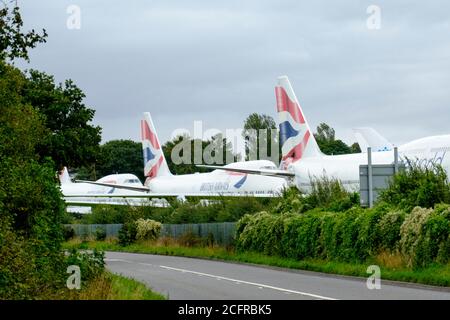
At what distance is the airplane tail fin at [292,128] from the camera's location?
231ft

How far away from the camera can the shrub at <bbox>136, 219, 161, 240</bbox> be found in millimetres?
63109

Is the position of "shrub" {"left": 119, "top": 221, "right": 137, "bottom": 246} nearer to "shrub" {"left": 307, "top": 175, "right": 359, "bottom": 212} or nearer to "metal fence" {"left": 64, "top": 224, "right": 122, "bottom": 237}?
"metal fence" {"left": 64, "top": 224, "right": 122, "bottom": 237}

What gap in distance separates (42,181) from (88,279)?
259 cm

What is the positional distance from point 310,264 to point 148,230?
92.1 ft

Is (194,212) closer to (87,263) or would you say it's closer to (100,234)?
(100,234)

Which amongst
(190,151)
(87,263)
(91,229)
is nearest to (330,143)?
(190,151)

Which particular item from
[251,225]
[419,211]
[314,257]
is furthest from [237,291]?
[251,225]

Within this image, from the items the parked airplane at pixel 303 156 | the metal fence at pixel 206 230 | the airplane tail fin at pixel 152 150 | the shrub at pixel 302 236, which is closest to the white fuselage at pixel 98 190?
the airplane tail fin at pixel 152 150

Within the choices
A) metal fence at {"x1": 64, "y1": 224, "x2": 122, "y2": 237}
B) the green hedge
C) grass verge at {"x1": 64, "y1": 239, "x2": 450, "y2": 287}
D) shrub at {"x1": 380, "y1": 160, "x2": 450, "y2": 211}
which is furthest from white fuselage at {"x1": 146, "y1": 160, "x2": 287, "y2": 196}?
shrub at {"x1": 380, "y1": 160, "x2": 450, "y2": 211}

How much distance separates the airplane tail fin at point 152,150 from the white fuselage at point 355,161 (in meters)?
34.8

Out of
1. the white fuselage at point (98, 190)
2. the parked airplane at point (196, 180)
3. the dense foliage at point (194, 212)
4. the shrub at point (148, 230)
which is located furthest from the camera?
the white fuselage at point (98, 190)

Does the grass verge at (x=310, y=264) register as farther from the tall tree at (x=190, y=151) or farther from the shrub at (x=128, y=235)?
the tall tree at (x=190, y=151)
